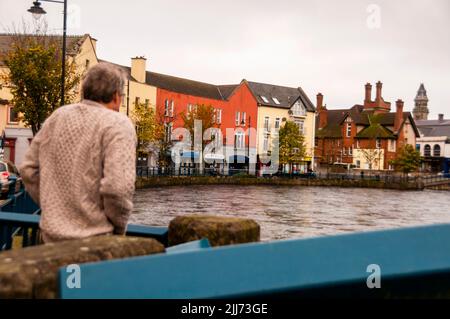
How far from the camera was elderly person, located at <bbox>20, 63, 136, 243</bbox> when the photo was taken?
276cm

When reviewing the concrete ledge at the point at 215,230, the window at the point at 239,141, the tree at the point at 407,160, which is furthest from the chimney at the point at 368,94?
the concrete ledge at the point at 215,230

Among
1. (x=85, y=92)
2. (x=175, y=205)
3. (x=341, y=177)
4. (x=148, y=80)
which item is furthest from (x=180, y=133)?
(x=85, y=92)

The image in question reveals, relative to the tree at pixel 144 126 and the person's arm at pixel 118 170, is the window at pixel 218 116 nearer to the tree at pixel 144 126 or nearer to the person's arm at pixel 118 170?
the tree at pixel 144 126

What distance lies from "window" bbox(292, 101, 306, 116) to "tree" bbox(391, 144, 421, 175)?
14723 mm

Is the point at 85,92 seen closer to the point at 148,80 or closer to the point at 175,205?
the point at 175,205

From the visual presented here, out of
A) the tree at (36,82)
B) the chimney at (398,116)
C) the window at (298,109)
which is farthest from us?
the chimney at (398,116)

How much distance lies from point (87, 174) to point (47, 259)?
2.72 feet

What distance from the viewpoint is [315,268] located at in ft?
6.73

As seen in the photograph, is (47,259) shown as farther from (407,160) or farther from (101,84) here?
(407,160)

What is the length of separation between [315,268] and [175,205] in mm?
25899

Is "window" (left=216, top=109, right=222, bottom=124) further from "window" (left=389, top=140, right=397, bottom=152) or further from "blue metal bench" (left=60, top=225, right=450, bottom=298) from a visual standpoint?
"blue metal bench" (left=60, top=225, right=450, bottom=298)

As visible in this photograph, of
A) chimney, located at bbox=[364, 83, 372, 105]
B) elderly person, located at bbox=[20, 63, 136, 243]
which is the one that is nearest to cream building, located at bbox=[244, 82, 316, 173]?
chimney, located at bbox=[364, 83, 372, 105]

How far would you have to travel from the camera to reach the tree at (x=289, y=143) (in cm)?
7275

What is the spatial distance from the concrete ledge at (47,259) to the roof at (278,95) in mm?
73306
